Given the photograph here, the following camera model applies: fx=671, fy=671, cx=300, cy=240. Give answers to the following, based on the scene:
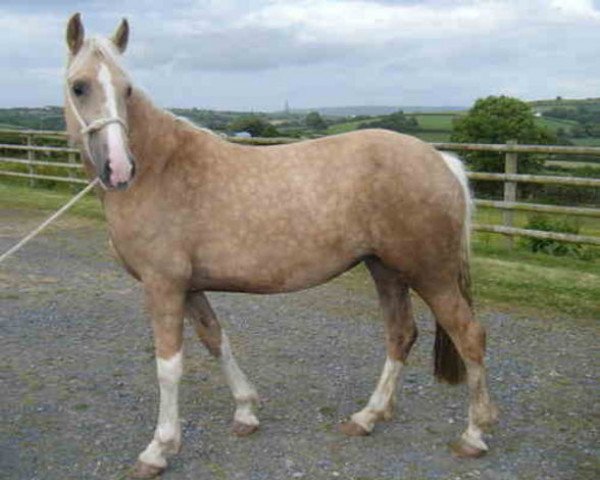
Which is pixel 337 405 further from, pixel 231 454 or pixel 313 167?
pixel 313 167

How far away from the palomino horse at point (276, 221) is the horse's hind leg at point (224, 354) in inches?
13.5

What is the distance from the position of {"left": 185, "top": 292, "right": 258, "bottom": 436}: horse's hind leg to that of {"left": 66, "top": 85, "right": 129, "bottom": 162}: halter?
3.53ft

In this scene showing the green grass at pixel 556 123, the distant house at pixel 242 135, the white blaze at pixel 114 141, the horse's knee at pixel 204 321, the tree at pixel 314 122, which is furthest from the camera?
the green grass at pixel 556 123

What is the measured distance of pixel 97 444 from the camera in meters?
3.69

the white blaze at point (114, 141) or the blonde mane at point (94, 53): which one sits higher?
the blonde mane at point (94, 53)

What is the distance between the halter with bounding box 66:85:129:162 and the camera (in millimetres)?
2930

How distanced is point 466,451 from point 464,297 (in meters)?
0.80

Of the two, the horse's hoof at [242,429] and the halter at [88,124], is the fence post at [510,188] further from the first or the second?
the halter at [88,124]

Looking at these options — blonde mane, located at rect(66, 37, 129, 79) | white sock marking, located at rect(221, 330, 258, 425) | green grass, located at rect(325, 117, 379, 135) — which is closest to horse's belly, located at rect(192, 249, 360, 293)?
white sock marking, located at rect(221, 330, 258, 425)

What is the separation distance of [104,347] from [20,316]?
→ 1307 mm

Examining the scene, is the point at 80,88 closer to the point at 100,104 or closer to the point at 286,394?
the point at 100,104

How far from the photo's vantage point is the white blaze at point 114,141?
113 inches

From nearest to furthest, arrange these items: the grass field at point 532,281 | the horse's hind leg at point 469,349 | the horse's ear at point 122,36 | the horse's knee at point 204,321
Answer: the horse's ear at point 122,36
the horse's hind leg at point 469,349
the horse's knee at point 204,321
the grass field at point 532,281

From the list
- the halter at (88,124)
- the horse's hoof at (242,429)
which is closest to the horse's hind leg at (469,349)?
the horse's hoof at (242,429)
